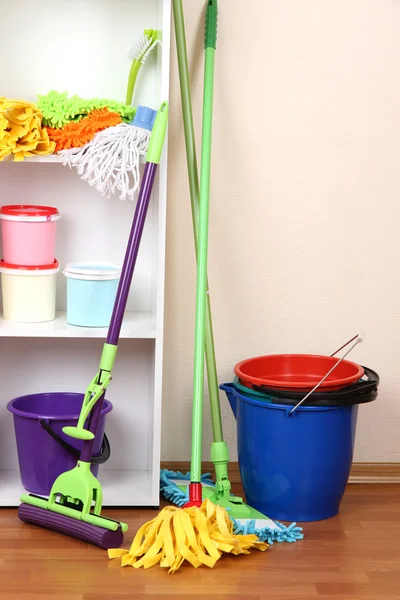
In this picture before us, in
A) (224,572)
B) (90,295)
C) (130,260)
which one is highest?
(130,260)

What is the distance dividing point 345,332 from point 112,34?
941 mm

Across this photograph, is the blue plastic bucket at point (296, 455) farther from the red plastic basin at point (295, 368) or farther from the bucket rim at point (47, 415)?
the bucket rim at point (47, 415)

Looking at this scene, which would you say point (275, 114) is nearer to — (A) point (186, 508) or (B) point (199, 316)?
(B) point (199, 316)

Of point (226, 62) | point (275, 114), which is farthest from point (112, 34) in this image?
point (275, 114)

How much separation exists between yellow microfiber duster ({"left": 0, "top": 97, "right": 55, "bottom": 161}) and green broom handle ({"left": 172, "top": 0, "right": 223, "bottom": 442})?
0.35 m

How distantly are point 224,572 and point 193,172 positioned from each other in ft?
3.00

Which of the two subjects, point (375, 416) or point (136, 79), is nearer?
point (136, 79)

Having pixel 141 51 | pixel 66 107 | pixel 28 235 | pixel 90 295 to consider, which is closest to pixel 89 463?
pixel 90 295

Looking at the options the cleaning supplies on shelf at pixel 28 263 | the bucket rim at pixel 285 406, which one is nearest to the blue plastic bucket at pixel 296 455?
the bucket rim at pixel 285 406

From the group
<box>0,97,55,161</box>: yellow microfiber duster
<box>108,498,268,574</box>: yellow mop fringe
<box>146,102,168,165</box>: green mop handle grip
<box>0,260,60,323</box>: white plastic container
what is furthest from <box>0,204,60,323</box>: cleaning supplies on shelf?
<box>108,498,268,574</box>: yellow mop fringe

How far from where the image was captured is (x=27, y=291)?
2.08m

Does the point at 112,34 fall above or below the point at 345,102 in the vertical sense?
above

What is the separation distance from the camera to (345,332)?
91.8 inches

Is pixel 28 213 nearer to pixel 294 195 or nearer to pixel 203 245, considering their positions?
pixel 203 245
